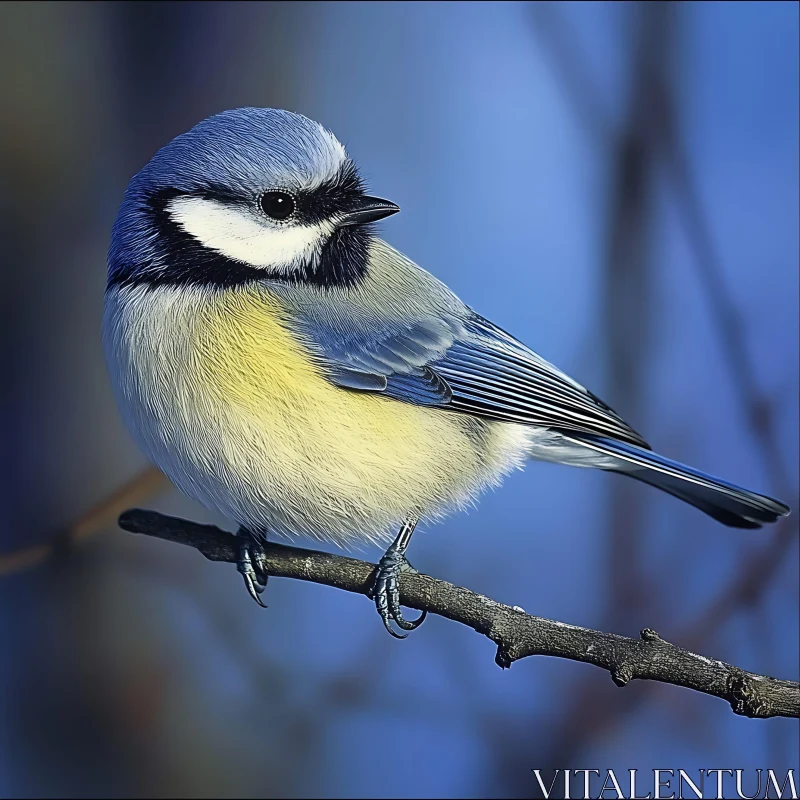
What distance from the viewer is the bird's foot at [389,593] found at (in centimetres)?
196

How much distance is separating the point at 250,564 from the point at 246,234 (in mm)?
762

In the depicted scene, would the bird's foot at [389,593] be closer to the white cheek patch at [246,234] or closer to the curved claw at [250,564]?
the curved claw at [250,564]

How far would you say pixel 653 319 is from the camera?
2.77 metres

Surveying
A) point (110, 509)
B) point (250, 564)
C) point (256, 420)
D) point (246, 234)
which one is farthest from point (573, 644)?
point (110, 509)

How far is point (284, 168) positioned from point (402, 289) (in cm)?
46

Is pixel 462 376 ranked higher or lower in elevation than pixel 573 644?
higher

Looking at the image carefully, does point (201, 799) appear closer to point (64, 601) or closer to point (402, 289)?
point (64, 601)

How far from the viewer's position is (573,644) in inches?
62.5

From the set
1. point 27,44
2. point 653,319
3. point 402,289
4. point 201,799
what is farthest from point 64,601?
point 653,319

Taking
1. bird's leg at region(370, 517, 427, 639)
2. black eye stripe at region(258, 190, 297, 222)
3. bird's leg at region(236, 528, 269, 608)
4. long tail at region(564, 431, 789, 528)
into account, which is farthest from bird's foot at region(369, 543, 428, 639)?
black eye stripe at region(258, 190, 297, 222)

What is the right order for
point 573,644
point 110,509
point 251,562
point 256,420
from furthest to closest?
point 110,509, point 251,562, point 256,420, point 573,644

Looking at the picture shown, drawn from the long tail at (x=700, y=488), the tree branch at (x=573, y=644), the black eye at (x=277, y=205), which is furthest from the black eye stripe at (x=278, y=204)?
the long tail at (x=700, y=488)

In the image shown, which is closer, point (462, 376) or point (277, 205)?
point (277, 205)

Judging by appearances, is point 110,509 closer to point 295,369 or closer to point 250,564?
point 250,564
